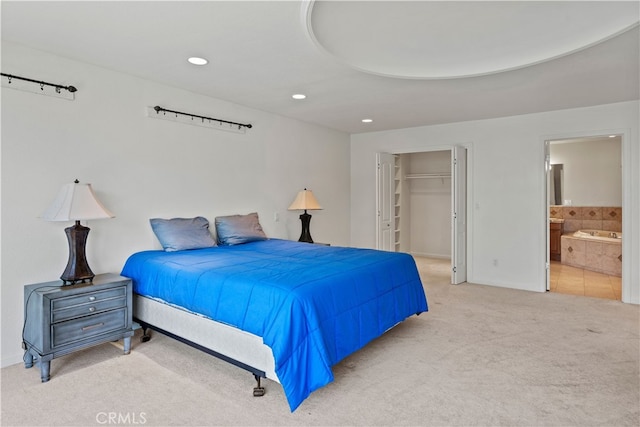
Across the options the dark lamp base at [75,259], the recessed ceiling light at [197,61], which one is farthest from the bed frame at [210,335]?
the recessed ceiling light at [197,61]

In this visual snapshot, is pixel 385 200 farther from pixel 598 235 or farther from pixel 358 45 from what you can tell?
pixel 598 235

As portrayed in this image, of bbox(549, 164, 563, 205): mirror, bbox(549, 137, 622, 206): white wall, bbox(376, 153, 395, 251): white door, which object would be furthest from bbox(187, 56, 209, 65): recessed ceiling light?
bbox(549, 164, 563, 205): mirror

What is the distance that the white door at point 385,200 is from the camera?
6004mm

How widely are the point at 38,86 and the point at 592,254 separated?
26.3 ft

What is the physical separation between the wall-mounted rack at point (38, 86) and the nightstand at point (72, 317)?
1.54m

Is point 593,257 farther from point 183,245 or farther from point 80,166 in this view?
point 80,166

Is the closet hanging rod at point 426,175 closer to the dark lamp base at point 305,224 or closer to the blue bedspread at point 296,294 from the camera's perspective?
the dark lamp base at point 305,224

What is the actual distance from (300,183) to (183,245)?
2.38 metres

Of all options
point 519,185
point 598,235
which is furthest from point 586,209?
point 519,185

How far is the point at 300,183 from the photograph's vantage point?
18.4 feet

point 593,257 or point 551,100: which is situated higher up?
point 551,100

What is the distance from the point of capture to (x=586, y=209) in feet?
23.9

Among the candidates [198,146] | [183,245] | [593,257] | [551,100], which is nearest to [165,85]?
[198,146]

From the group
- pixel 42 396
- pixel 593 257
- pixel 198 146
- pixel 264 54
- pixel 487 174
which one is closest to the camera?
pixel 42 396
